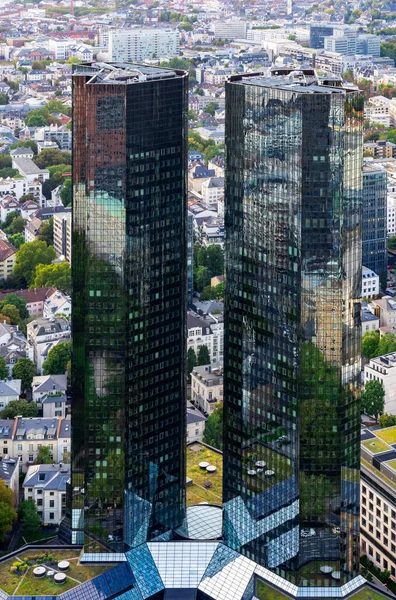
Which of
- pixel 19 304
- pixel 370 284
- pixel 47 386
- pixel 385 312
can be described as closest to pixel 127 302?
pixel 47 386

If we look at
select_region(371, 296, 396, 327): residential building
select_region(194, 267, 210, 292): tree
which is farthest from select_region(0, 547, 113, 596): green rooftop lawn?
select_region(194, 267, 210, 292): tree

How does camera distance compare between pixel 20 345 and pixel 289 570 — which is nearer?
pixel 289 570

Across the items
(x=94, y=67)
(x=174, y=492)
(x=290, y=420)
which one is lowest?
(x=174, y=492)

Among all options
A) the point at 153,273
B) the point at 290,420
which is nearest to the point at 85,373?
the point at 153,273

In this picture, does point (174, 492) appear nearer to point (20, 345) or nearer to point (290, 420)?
point (290, 420)

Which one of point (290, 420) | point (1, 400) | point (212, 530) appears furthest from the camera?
point (1, 400)

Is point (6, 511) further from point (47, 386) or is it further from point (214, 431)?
point (47, 386)

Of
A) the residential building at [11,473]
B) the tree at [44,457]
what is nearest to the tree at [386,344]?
the tree at [44,457]
